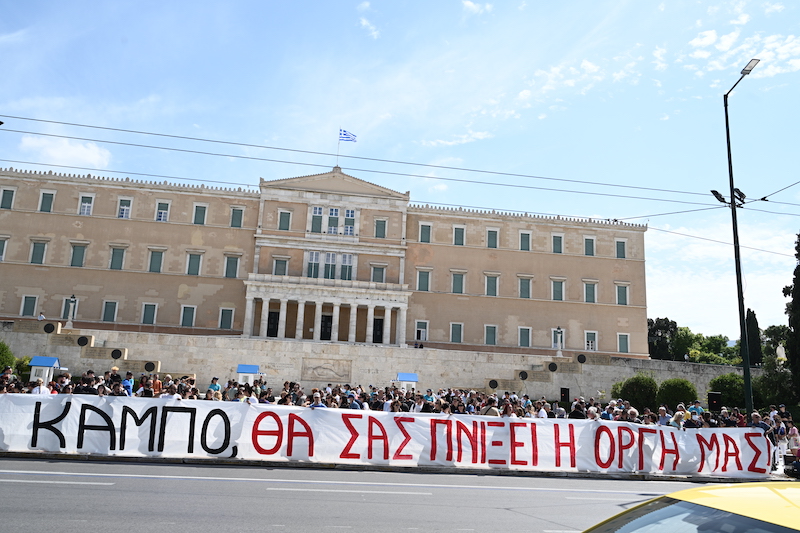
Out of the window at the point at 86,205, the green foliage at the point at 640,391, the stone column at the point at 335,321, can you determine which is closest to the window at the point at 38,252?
the window at the point at 86,205

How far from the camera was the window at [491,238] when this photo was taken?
47281mm

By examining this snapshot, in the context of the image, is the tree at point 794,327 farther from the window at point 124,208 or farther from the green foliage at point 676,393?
the window at point 124,208

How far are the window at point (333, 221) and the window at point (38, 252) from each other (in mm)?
19787

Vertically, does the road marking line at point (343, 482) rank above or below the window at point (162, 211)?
below

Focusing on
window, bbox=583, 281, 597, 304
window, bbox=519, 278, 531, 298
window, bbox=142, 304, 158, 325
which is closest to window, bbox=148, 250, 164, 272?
window, bbox=142, 304, 158, 325

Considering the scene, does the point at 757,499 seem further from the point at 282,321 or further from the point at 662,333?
the point at 662,333

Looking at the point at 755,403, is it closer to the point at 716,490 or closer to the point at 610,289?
the point at 610,289

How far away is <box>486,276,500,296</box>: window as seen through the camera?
1828 inches

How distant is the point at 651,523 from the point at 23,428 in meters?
12.0

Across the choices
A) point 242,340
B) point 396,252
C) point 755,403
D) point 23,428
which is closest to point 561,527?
point 23,428

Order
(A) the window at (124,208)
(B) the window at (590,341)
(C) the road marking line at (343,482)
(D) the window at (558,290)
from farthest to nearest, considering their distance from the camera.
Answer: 1. (D) the window at (558,290)
2. (B) the window at (590,341)
3. (A) the window at (124,208)
4. (C) the road marking line at (343,482)

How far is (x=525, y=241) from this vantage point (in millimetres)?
47562

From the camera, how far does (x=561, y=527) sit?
7570 mm

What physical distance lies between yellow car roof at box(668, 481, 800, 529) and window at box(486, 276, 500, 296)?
43802 mm
